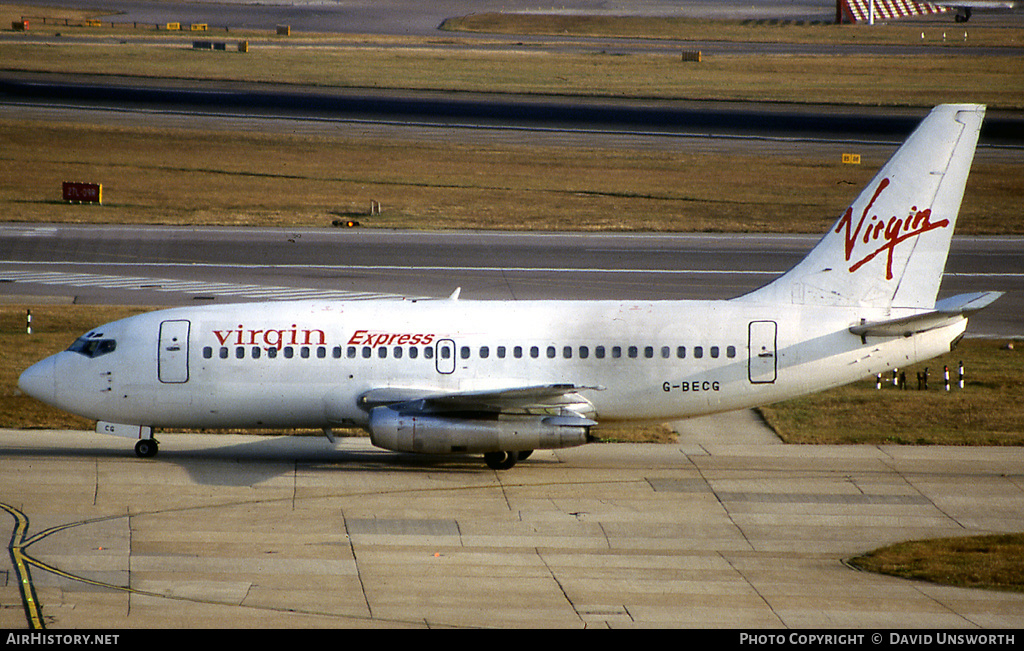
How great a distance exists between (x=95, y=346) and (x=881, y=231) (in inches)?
787

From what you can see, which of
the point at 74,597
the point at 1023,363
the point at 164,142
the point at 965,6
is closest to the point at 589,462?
the point at 74,597

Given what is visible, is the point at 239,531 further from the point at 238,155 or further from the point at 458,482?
the point at 238,155

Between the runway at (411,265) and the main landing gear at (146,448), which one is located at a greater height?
the runway at (411,265)

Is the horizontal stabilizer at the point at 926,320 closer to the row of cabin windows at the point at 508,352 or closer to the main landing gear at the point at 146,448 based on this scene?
the row of cabin windows at the point at 508,352

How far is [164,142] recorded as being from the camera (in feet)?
279

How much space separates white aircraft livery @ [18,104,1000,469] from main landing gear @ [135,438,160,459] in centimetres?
67

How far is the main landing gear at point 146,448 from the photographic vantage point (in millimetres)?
30656

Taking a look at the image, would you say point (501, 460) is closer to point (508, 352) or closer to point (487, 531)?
point (508, 352)

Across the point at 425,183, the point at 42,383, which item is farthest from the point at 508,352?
the point at 425,183

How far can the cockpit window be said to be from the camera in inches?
1201

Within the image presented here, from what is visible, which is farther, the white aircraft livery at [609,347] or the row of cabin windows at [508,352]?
the row of cabin windows at [508,352]

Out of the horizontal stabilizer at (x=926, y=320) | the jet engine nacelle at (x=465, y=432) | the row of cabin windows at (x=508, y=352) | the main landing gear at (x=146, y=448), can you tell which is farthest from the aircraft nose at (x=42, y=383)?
the horizontal stabilizer at (x=926, y=320)

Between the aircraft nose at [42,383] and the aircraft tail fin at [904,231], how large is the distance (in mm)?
18337

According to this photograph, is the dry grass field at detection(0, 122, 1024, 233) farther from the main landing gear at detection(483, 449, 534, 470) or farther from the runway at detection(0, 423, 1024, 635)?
the main landing gear at detection(483, 449, 534, 470)
